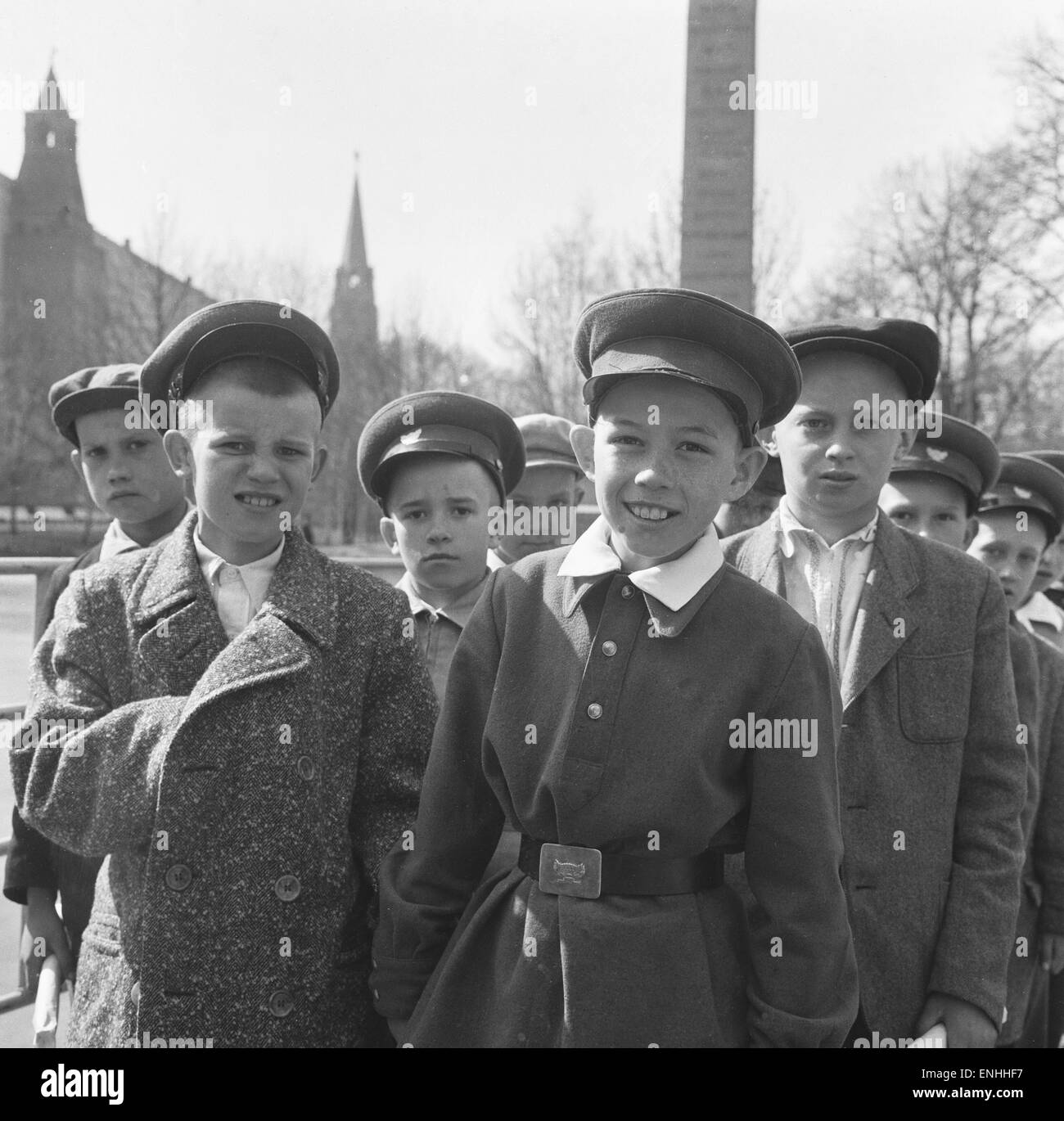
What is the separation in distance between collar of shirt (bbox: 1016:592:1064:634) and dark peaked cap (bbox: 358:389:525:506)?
1948 millimetres

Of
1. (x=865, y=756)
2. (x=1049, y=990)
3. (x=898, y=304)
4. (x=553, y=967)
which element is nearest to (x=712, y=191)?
(x=1049, y=990)

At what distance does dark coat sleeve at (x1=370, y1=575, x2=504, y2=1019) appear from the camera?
1.75 metres

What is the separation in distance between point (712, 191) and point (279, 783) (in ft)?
24.0

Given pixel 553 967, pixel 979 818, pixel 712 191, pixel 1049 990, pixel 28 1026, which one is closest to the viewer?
pixel 553 967

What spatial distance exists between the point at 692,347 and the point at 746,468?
0.76 ft

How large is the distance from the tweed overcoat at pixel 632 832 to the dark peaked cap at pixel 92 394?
5.00 ft

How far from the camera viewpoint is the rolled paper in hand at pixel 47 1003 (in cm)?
202

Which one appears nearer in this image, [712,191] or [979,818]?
[979,818]

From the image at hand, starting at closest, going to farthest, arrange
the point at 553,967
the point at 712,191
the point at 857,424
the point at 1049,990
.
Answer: the point at 553,967 < the point at 857,424 < the point at 1049,990 < the point at 712,191

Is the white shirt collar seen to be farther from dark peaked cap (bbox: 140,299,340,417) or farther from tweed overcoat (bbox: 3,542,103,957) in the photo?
tweed overcoat (bbox: 3,542,103,957)

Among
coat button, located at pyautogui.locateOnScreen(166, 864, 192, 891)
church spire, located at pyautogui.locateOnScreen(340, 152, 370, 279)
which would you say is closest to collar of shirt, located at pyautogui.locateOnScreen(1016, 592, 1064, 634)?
coat button, located at pyautogui.locateOnScreen(166, 864, 192, 891)

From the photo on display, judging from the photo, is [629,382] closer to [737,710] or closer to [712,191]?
[737,710]

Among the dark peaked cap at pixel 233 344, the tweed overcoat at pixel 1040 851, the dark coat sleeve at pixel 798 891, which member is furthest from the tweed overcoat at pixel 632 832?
the tweed overcoat at pixel 1040 851

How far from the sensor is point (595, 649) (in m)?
1.72
